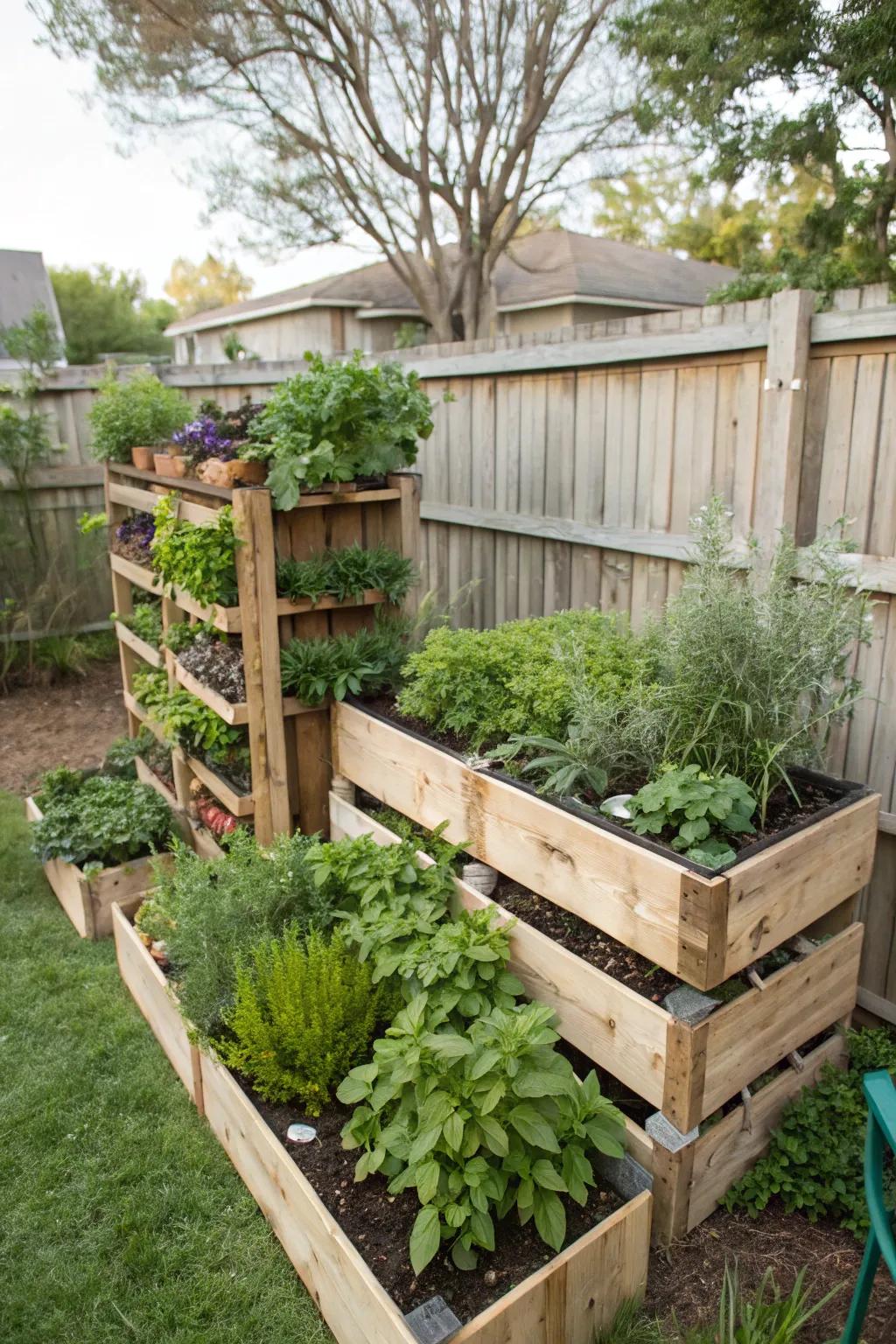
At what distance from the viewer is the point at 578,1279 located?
1892mm

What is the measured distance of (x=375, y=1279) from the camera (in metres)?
1.84

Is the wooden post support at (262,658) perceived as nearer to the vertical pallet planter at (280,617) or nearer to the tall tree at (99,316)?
the vertical pallet planter at (280,617)

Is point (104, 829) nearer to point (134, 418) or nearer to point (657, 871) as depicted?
point (134, 418)

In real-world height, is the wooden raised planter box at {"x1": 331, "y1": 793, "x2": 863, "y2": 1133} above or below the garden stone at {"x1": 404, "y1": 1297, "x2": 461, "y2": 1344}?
above

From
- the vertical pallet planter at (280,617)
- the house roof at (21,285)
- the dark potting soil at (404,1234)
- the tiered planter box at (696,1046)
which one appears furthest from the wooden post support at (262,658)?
the house roof at (21,285)

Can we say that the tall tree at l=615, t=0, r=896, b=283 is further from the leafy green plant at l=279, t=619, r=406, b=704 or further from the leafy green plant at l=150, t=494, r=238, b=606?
the leafy green plant at l=150, t=494, r=238, b=606

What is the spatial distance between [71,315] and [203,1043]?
2692cm

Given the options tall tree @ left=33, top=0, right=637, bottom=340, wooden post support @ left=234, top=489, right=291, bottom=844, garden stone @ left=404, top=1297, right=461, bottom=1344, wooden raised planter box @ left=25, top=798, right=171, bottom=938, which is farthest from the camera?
tall tree @ left=33, top=0, right=637, bottom=340

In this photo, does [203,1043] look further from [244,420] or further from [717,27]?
[717,27]

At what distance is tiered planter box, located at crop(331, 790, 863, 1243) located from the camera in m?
2.08

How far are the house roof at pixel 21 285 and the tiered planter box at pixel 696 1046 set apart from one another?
54.7ft

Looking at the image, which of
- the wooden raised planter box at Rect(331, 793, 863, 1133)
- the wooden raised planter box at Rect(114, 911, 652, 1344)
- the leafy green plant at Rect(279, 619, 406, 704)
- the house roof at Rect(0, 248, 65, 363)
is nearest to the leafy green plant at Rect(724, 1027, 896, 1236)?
the wooden raised planter box at Rect(331, 793, 863, 1133)

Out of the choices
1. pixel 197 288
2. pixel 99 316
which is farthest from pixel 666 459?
pixel 197 288

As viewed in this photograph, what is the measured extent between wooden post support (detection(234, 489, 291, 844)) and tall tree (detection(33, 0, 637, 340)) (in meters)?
6.22
